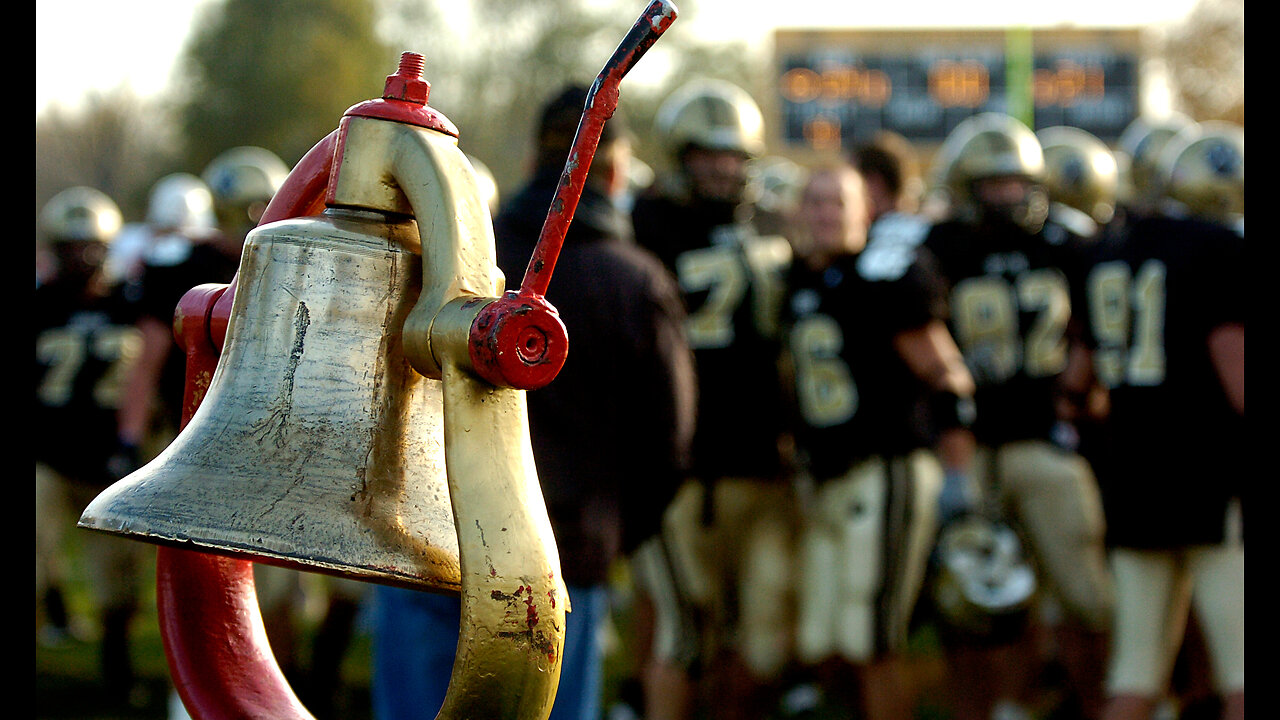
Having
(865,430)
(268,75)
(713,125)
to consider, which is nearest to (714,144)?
(713,125)

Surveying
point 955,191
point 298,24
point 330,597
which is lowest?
point 330,597

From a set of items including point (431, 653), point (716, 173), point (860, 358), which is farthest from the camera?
point (716, 173)

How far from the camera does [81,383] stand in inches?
279

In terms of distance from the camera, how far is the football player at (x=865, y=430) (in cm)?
500

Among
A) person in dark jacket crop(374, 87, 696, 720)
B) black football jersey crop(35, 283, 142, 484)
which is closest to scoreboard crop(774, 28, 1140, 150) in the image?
black football jersey crop(35, 283, 142, 484)

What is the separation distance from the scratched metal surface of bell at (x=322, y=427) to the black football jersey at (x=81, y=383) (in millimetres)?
6106

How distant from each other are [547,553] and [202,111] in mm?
32683

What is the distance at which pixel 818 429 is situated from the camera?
205 inches

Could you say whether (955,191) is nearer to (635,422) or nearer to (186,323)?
(635,422)

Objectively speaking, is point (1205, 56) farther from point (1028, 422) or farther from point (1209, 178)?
point (1209, 178)

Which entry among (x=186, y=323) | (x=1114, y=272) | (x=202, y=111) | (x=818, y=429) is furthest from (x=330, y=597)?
(x=202, y=111)

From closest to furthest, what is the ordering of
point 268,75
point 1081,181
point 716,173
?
point 716,173 → point 1081,181 → point 268,75

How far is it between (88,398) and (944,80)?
15584 millimetres
